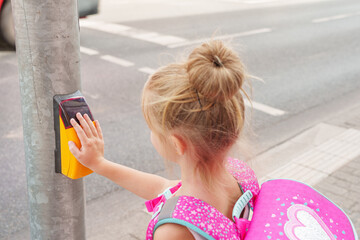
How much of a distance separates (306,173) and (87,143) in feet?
9.02

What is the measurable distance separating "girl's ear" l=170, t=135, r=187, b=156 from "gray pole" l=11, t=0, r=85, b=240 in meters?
0.40

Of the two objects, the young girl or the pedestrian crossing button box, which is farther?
A: the pedestrian crossing button box

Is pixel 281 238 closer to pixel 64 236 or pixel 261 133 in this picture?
pixel 64 236

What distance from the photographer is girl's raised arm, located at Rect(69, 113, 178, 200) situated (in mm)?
1521

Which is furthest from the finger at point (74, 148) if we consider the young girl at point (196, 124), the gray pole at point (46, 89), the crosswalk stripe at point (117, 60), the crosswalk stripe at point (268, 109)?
the crosswalk stripe at point (117, 60)

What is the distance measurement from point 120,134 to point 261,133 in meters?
1.47

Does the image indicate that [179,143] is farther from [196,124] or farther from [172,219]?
[172,219]

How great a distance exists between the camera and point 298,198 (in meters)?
1.57

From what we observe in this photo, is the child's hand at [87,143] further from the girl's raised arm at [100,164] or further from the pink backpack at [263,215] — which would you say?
the pink backpack at [263,215]

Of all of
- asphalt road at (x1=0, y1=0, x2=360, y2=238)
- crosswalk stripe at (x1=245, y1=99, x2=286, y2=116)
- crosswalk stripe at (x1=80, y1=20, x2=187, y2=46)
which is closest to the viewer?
asphalt road at (x1=0, y1=0, x2=360, y2=238)

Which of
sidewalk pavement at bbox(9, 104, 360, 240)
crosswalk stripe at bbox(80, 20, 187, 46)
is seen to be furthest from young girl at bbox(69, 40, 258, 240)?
crosswalk stripe at bbox(80, 20, 187, 46)

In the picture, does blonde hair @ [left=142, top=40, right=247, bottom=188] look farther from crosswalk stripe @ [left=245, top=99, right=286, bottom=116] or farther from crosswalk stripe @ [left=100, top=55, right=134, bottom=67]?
crosswalk stripe @ [left=100, top=55, right=134, bottom=67]

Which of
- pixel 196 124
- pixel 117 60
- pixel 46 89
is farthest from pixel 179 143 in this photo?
pixel 117 60

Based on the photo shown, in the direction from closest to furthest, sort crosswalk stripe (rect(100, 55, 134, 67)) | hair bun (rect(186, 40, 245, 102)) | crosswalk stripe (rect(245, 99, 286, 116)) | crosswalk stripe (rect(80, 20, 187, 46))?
hair bun (rect(186, 40, 245, 102)) < crosswalk stripe (rect(245, 99, 286, 116)) < crosswalk stripe (rect(100, 55, 134, 67)) < crosswalk stripe (rect(80, 20, 187, 46))
